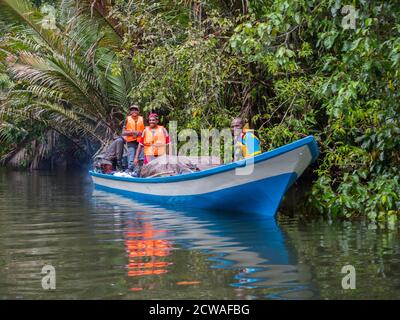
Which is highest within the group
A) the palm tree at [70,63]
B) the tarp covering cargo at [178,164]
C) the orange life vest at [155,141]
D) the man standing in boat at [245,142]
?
the palm tree at [70,63]

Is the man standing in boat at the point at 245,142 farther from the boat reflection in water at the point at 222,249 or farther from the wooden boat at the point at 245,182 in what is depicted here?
the boat reflection in water at the point at 222,249

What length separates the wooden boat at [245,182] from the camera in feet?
32.3

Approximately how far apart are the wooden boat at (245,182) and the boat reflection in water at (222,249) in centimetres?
21

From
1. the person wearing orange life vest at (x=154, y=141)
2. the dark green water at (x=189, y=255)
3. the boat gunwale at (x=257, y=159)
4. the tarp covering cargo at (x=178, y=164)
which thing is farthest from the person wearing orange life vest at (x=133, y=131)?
the dark green water at (x=189, y=255)

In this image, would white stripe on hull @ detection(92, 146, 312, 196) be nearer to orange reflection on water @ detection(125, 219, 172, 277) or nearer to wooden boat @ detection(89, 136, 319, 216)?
wooden boat @ detection(89, 136, 319, 216)

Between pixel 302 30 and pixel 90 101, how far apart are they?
7.95 metres

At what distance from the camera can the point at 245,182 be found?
1038 centimetres

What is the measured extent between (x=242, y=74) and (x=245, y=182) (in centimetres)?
349

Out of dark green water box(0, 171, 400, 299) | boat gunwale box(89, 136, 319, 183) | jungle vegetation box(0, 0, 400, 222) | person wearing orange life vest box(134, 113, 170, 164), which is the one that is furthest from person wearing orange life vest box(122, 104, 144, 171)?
dark green water box(0, 171, 400, 299)

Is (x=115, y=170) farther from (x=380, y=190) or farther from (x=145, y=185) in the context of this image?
(x=380, y=190)

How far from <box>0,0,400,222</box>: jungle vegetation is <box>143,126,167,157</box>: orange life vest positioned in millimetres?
490

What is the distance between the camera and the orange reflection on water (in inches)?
262

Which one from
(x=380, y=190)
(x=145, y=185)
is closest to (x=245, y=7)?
(x=145, y=185)

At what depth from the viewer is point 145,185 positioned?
42.2ft
